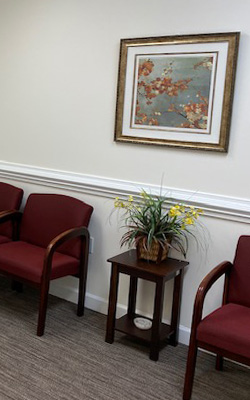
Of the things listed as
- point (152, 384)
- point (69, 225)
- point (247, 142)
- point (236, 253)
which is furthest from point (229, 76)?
point (152, 384)

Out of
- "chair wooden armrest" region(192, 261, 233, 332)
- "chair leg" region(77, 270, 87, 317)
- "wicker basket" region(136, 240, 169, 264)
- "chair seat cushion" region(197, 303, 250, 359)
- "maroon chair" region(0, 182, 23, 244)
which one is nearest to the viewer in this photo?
"chair seat cushion" region(197, 303, 250, 359)

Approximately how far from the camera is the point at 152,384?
2.13 meters

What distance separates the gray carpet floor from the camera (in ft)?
6.68

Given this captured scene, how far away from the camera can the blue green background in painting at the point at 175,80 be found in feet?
7.75

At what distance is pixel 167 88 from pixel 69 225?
999mm

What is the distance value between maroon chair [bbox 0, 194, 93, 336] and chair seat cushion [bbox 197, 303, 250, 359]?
0.91 metres

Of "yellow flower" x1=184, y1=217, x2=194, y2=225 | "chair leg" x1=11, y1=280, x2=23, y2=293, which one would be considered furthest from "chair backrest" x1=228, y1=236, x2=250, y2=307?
"chair leg" x1=11, y1=280, x2=23, y2=293

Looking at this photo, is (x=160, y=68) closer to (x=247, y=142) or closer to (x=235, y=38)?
(x=235, y=38)

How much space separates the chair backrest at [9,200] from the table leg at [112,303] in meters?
0.93

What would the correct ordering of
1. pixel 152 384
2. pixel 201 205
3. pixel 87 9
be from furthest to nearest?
pixel 87 9 → pixel 201 205 → pixel 152 384

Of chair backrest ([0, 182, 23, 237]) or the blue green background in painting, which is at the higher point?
the blue green background in painting

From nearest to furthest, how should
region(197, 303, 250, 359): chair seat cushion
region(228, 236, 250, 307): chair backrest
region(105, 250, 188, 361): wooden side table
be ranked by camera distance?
region(197, 303, 250, 359): chair seat cushion, region(228, 236, 250, 307): chair backrest, region(105, 250, 188, 361): wooden side table

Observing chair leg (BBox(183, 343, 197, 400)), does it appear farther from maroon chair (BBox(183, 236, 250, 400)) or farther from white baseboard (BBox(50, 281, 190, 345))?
→ white baseboard (BBox(50, 281, 190, 345))

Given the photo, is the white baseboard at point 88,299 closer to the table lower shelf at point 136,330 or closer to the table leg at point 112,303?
the table lower shelf at point 136,330
